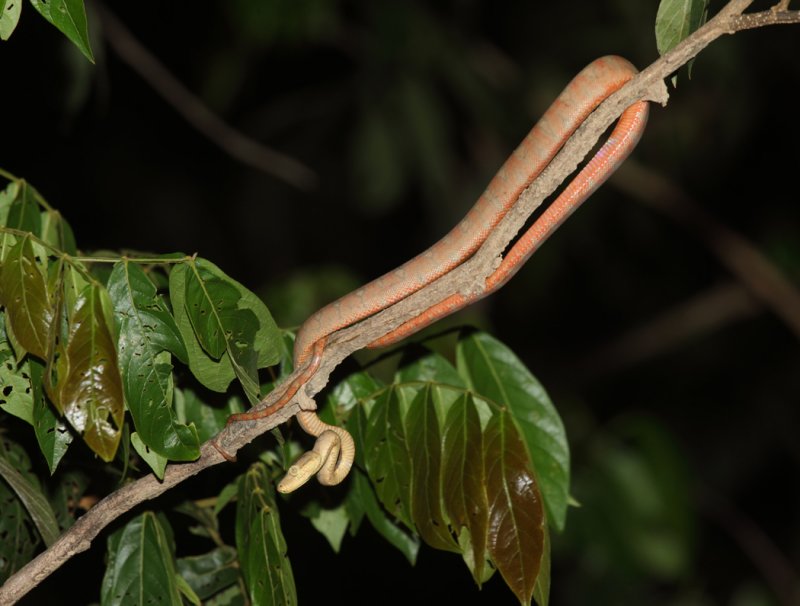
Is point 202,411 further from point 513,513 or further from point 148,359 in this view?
point 513,513

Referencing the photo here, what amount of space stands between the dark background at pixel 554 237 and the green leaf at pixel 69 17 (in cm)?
309

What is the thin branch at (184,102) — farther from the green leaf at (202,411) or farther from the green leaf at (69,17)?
the green leaf at (69,17)

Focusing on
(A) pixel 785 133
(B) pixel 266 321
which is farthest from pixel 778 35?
(B) pixel 266 321

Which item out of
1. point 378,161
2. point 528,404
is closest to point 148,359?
point 528,404

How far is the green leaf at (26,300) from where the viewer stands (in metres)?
2.12

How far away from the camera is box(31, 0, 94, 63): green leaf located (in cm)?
217

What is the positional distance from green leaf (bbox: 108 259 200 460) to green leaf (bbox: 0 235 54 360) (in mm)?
213

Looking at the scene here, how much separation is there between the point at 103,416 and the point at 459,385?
1.20 meters

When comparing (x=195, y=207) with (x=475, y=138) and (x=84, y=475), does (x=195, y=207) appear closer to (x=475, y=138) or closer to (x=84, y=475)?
(x=475, y=138)

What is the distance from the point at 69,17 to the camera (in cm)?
219

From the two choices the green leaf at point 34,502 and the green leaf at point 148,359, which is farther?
the green leaf at point 34,502

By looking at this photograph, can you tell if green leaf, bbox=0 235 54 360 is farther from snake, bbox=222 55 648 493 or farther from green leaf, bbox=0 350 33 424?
snake, bbox=222 55 648 493

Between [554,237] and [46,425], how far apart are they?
24.3 ft

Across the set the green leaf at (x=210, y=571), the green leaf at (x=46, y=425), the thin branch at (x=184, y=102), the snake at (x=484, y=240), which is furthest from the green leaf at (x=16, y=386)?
the thin branch at (x=184, y=102)
